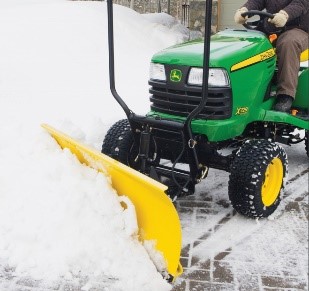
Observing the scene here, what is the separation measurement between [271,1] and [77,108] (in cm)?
244

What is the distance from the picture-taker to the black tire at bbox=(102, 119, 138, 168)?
152 inches

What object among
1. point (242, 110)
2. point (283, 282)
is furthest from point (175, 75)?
point (283, 282)

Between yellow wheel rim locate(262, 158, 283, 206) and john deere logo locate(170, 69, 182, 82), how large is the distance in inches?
37.9

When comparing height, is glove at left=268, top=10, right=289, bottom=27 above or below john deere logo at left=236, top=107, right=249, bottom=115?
above

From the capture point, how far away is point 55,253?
2914 millimetres

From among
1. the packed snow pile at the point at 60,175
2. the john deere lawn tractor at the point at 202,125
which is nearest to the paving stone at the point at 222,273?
the packed snow pile at the point at 60,175

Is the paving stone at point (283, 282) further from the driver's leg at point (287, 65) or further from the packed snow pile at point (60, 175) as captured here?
the driver's leg at point (287, 65)

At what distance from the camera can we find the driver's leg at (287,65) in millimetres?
3969

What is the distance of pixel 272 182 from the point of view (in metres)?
3.86

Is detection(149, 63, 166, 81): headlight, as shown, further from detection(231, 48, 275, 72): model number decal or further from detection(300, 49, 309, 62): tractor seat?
detection(300, 49, 309, 62): tractor seat

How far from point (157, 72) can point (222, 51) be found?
0.50 meters

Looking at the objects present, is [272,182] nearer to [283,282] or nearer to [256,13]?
[283,282]

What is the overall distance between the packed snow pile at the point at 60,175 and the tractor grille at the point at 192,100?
2.78 ft

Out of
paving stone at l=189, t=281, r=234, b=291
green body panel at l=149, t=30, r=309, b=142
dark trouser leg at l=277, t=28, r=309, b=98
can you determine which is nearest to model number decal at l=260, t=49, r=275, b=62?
green body panel at l=149, t=30, r=309, b=142
